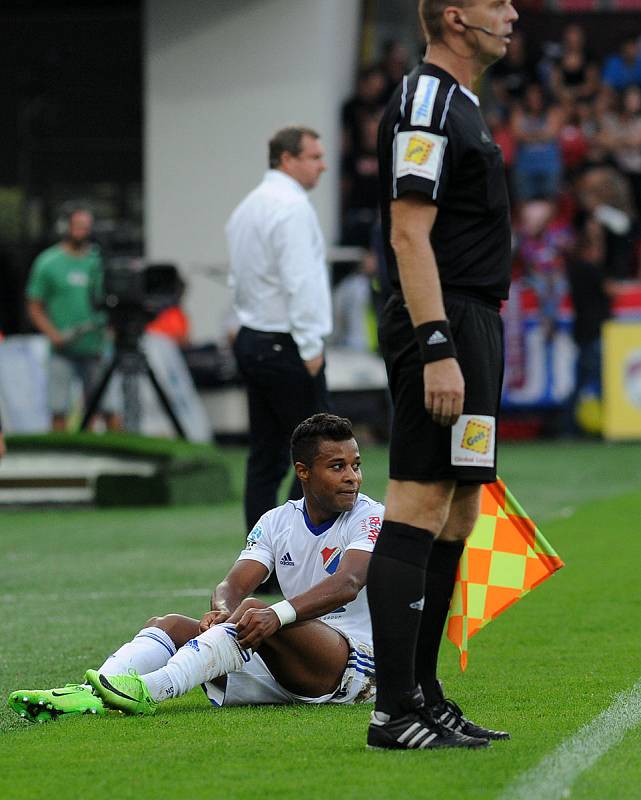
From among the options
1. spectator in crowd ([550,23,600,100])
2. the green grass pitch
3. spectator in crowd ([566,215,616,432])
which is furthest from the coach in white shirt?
spectator in crowd ([550,23,600,100])

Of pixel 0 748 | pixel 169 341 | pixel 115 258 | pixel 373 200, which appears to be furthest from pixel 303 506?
pixel 373 200

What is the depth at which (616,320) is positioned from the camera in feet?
59.1

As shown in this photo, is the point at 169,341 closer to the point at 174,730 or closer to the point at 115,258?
the point at 115,258

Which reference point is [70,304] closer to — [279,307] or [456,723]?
[279,307]

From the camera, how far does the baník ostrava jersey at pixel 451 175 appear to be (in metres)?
4.21

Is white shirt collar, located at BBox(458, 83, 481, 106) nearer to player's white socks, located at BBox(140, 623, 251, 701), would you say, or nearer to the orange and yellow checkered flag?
the orange and yellow checkered flag

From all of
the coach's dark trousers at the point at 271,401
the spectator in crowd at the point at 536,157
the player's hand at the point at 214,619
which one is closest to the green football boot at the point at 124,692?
the player's hand at the point at 214,619

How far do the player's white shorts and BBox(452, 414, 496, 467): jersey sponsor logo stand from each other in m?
1.17

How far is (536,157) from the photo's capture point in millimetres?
20406

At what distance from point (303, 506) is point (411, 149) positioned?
1604 mm

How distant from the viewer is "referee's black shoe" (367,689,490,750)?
14.1ft

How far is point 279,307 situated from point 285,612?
3.16 metres

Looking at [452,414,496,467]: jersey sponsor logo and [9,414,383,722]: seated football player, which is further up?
[452,414,496,467]: jersey sponsor logo

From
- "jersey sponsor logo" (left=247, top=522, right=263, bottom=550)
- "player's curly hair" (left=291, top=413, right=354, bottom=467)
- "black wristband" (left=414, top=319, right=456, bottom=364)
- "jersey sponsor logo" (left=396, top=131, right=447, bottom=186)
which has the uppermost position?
"jersey sponsor logo" (left=396, top=131, right=447, bottom=186)
